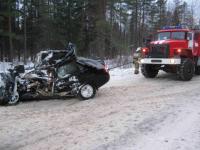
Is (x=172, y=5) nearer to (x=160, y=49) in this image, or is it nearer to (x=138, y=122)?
(x=160, y=49)

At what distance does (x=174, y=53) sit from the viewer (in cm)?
1612

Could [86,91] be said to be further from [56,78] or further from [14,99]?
[14,99]

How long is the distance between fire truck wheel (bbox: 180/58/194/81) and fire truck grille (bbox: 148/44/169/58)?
82 centimetres

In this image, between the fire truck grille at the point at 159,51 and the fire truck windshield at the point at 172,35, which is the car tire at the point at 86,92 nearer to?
the fire truck grille at the point at 159,51

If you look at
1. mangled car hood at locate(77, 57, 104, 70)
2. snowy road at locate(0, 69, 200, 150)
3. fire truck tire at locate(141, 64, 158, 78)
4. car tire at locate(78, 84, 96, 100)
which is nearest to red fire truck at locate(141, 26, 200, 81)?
fire truck tire at locate(141, 64, 158, 78)

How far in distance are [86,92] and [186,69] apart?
19.4 feet

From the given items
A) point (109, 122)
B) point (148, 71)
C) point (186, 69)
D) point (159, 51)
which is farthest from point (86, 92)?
point (148, 71)

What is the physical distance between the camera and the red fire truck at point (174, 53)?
16.1m

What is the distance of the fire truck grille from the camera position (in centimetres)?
1625

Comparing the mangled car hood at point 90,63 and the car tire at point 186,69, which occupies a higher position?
the mangled car hood at point 90,63

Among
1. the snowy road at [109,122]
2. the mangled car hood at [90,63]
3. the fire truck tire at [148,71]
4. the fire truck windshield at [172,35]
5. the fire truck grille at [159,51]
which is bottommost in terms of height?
the snowy road at [109,122]

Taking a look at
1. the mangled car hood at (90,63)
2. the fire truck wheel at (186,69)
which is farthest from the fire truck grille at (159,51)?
the mangled car hood at (90,63)

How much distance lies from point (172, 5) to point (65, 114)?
69873 millimetres

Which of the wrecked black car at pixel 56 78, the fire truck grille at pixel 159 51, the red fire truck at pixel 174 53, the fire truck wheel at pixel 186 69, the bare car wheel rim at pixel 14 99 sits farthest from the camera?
the fire truck grille at pixel 159 51
